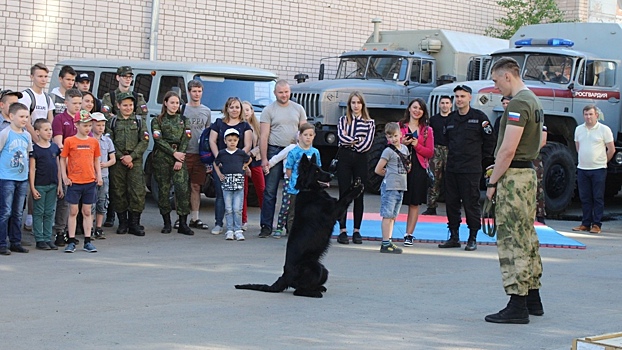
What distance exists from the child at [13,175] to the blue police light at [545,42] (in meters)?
10.4

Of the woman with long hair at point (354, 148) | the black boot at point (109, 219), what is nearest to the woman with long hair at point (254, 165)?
the woman with long hair at point (354, 148)

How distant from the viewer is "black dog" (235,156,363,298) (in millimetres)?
8344

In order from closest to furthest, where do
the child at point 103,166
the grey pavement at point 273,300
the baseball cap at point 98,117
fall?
the grey pavement at point 273,300 < the baseball cap at point 98,117 < the child at point 103,166

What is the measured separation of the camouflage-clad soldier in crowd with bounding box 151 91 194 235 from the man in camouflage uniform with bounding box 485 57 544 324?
18.1ft

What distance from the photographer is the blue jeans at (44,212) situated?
10602 mm

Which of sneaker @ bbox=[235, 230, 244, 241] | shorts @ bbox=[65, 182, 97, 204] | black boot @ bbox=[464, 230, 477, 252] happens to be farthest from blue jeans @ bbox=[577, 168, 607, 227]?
shorts @ bbox=[65, 182, 97, 204]

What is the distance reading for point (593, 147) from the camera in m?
14.1

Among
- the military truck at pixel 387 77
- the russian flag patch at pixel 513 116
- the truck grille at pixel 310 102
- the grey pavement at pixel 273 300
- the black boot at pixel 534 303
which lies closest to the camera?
the grey pavement at pixel 273 300

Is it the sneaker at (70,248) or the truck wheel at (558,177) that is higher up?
the truck wheel at (558,177)

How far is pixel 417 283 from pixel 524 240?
6.03 ft

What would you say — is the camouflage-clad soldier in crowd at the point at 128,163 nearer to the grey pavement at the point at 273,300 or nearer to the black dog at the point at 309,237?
the grey pavement at the point at 273,300

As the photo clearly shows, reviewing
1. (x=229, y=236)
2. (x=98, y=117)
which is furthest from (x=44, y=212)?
(x=229, y=236)

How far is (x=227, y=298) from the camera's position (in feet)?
26.8

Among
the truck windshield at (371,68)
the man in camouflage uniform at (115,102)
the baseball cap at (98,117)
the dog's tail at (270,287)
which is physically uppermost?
Answer: the truck windshield at (371,68)
